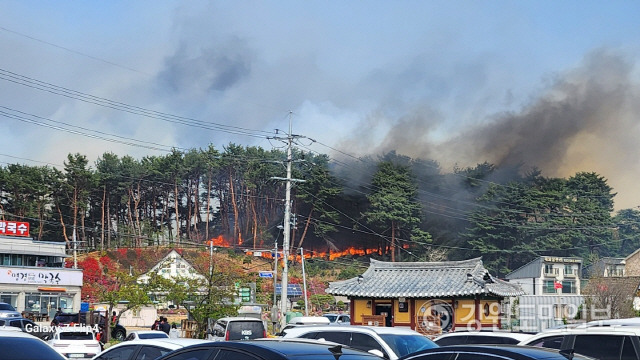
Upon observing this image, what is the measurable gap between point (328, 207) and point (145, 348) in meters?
81.1

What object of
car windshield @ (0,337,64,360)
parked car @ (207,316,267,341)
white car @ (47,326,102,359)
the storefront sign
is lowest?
white car @ (47,326,102,359)

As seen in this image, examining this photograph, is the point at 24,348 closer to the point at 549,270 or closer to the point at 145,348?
the point at 145,348

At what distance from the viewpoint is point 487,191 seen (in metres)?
91.8

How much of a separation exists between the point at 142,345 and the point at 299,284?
6554cm

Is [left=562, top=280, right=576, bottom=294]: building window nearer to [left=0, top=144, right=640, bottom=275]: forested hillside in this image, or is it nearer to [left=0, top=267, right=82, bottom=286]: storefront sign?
[left=0, top=144, right=640, bottom=275]: forested hillside

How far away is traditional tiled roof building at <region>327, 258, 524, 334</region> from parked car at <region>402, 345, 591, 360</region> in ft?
78.0

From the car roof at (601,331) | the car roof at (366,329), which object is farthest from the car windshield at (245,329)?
the car roof at (601,331)

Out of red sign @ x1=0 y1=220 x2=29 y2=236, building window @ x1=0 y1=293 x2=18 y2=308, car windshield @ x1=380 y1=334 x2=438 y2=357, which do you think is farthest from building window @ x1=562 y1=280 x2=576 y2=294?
car windshield @ x1=380 y1=334 x2=438 y2=357

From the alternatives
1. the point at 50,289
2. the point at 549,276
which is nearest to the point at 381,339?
the point at 50,289

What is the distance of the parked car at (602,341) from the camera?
1192 cm

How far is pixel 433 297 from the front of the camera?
1308 inches

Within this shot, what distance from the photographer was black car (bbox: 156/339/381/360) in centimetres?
773

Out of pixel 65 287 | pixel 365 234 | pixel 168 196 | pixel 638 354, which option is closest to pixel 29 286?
pixel 65 287

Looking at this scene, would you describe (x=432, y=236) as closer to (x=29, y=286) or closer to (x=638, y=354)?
(x=29, y=286)
